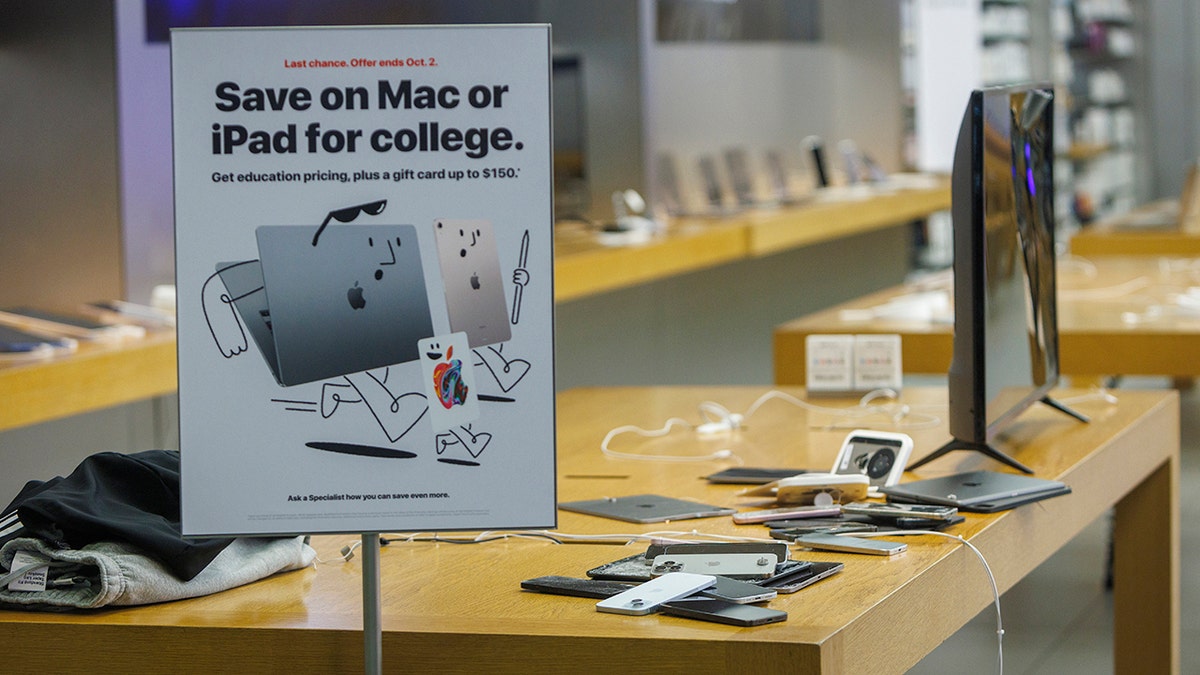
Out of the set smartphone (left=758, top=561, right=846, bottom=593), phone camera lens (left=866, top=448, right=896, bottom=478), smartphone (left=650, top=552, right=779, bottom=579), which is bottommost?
smartphone (left=758, top=561, right=846, bottom=593)

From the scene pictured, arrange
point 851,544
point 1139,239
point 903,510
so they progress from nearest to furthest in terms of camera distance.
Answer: point 851,544
point 903,510
point 1139,239

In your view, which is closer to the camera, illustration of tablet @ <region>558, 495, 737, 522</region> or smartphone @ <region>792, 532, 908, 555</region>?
smartphone @ <region>792, 532, 908, 555</region>

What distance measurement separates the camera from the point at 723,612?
4.62 ft

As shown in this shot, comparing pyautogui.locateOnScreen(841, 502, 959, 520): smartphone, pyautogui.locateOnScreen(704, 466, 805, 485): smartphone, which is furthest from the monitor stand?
pyautogui.locateOnScreen(841, 502, 959, 520): smartphone

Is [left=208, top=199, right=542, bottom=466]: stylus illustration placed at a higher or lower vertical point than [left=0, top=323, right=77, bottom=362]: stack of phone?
higher

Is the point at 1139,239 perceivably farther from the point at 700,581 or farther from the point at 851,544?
the point at 700,581

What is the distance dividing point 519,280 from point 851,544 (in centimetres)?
56

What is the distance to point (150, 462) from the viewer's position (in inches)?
Result: 66.5

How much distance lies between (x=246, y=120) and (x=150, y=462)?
1.69ft

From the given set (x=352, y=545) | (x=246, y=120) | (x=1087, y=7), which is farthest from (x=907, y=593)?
(x=1087, y=7)

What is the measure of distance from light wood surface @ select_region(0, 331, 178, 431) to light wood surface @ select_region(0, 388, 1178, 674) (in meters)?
1.11

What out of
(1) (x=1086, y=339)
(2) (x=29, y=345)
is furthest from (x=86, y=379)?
(1) (x=1086, y=339)

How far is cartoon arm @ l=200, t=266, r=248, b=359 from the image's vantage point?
4.30ft

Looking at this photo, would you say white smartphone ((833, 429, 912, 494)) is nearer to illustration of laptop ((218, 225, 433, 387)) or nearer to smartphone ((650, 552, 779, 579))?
smartphone ((650, 552, 779, 579))
